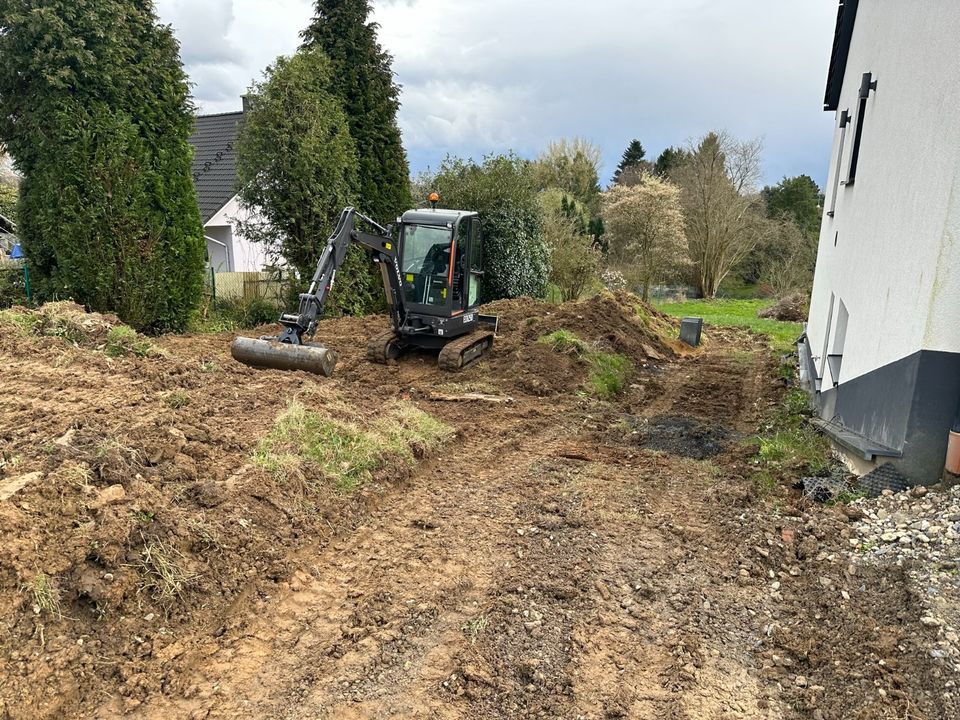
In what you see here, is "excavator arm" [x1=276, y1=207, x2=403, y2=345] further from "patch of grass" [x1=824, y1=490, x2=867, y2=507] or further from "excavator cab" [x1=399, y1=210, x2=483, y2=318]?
"patch of grass" [x1=824, y1=490, x2=867, y2=507]

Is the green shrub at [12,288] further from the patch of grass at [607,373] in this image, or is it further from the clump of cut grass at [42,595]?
the patch of grass at [607,373]

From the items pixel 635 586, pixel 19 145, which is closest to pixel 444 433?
pixel 635 586

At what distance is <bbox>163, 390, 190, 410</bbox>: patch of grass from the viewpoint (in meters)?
6.28

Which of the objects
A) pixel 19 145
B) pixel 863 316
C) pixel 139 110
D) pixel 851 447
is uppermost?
pixel 139 110

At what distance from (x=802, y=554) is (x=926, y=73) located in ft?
13.6

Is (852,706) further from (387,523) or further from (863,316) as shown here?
(863,316)

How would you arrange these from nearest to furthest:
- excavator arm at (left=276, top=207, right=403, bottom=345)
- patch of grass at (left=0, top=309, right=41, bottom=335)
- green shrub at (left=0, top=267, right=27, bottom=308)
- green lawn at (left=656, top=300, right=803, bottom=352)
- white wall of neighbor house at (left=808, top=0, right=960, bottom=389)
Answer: white wall of neighbor house at (left=808, top=0, right=960, bottom=389) → patch of grass at (left=0, top=309, right=41, bottom=335) → excavator arm at (left=276, top=207, right=403, bottom=345) → green shrub at (left=0, top=267, right=27, bottom=308) → green lawn at (left=656, top=300, right=803, bottom=352)

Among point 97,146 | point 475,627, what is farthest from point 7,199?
point 475,627

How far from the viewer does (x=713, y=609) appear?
13.8 feet

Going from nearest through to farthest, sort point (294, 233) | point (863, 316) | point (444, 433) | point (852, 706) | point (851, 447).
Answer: point (852, 706)
point (851, 447)
point (863, 316)
point (444, 433)
point (294, 233)

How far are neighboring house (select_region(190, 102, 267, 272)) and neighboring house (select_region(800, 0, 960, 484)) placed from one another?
16.1m

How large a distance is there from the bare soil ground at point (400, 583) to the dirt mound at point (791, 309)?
17074mm

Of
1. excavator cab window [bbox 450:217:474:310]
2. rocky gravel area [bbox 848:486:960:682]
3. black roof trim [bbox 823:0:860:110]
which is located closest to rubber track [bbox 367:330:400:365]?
excavator cab window [bbox 450:217:474:310]

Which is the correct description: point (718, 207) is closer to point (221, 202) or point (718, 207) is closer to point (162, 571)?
point (221, 202)
